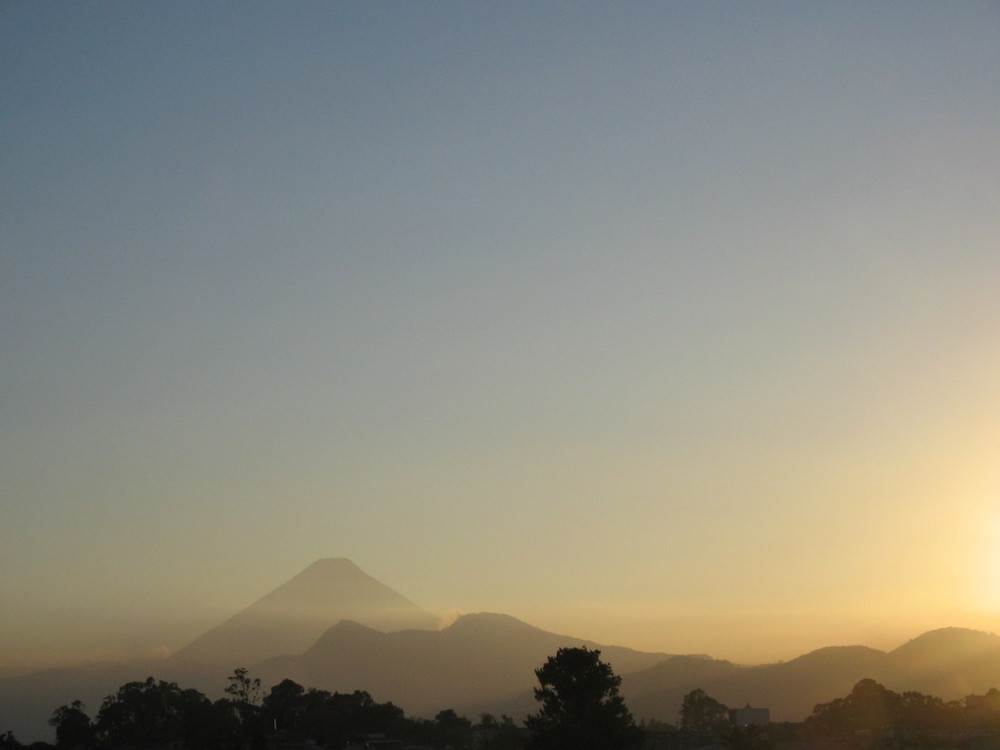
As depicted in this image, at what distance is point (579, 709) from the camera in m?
59.9

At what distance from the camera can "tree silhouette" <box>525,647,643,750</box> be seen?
5884cm

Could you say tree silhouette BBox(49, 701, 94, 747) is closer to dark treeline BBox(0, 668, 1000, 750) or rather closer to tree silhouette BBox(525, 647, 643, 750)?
dark treeline BBox(0, 668, 1000, 750)

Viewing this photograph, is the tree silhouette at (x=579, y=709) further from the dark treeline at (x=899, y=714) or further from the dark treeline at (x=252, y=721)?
the dark treeline at (x=252, y=721)

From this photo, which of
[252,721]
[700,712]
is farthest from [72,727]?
[700,712]

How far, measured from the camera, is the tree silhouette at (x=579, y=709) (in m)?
58.8

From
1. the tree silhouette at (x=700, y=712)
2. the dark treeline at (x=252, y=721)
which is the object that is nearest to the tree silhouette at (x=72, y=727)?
the dark treeline at (x=252, y=721)

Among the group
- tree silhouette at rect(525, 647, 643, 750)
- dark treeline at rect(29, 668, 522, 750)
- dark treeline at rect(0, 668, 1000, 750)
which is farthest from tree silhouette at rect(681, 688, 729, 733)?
tree silhouette at rect(525, 647, 643, 750)

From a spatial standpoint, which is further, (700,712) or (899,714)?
(700,712)

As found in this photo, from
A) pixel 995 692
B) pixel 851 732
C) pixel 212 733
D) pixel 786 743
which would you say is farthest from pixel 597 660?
pixel 212 733

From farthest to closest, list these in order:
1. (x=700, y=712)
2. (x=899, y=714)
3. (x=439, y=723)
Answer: (x=700, y=712), (x=439, y=723), (x=899, y=714)

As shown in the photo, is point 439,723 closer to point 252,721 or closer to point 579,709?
point 252,721

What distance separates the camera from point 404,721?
11944 cm

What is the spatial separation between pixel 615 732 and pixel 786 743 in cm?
2081

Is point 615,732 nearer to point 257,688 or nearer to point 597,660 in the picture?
point 597,660
